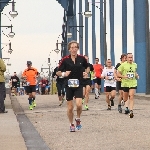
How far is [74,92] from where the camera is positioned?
1409 cm

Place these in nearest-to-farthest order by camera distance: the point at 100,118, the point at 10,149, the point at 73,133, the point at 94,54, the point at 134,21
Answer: the point at 10,149
the point at 73,133
the point at 100,118
the point at 134,21
the point at 94,54

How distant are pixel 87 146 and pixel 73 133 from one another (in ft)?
8.41

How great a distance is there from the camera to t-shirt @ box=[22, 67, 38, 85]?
24938mm

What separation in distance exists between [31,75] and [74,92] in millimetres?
10986

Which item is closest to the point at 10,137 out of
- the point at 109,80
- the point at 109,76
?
the point at 109,76

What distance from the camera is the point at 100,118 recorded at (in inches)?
703

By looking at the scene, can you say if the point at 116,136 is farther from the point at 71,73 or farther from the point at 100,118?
the point at 100,118

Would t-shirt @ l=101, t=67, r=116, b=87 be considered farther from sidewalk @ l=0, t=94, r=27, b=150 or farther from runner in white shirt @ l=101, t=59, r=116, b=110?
sidewalk @ l=0, t=94, r=27, b=150

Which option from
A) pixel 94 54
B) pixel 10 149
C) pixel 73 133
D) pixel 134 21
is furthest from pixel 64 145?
pixel 94 54

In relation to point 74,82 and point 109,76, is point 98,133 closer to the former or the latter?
point 74,82

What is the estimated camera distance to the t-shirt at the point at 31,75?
24.9 m

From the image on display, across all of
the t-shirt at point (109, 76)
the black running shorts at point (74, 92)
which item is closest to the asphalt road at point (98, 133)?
the black running shorts at point (74, 92)

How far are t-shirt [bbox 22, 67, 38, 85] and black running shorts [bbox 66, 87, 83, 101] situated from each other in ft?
35.8

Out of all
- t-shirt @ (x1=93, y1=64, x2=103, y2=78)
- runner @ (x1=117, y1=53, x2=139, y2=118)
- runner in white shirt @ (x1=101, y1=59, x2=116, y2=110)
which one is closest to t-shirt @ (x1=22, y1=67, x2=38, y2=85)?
runner in white shirt @ (x1=101, y1=59, x2=116, y2=110)
